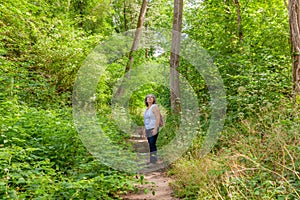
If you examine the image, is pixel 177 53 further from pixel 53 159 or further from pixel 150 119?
pixel 53 159

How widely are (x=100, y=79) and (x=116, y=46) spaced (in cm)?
469

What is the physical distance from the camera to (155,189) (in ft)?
15.8

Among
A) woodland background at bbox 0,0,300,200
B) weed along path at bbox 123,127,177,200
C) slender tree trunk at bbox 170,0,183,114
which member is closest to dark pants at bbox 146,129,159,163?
weed along path at bbox 123,127,177,200

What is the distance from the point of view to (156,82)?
14.2 metres

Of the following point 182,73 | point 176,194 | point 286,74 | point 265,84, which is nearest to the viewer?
point 176,194

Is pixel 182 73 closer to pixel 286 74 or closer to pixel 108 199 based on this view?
pixel 286 74

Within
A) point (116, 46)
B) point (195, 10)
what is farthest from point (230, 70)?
point (116, 46)

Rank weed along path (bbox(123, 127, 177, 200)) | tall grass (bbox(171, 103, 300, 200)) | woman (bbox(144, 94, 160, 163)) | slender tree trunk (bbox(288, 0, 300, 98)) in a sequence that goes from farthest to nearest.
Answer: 1. woman (bbox(144, 94, 160, 163))
2. slender tree trunk (bbox(288, 0, 300, 98))
3. weed along path (bbox(123, 127, 177, 200))
4. tall grass (bbox(171, 103, 300, 200))

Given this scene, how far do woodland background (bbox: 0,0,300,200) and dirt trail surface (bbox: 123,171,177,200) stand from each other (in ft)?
0.60

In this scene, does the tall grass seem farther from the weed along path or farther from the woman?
the woman

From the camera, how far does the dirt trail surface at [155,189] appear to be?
4375mm

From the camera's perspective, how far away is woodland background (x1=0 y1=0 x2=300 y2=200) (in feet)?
10.7

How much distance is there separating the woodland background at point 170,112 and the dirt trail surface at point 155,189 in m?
0.18

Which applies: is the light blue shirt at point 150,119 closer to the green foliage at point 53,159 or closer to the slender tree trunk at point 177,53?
the green foliage at point 53,159
